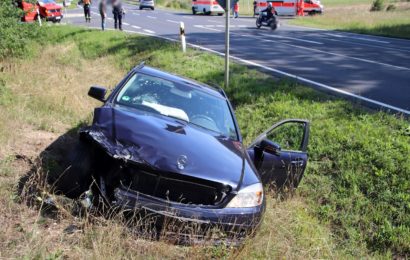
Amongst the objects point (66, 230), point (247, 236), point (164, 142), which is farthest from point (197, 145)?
point (66, 230)

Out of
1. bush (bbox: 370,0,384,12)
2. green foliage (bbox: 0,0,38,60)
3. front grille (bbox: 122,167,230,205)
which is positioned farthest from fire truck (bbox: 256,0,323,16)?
front grille (bbox: 122,167,230,205)

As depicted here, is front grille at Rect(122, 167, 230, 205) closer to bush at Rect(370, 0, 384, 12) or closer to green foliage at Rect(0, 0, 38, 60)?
green foliage at Rect(0, 0, 38, 60)

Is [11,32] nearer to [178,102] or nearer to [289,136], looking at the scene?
[289,136]

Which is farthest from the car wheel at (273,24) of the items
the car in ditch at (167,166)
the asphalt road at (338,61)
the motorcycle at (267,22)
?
the car in ditch at (167,166)

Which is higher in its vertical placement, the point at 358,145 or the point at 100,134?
the point at 100,134

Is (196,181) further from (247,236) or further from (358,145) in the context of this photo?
(358,145)

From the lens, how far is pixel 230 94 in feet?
32.7

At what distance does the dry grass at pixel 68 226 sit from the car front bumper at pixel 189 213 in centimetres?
15

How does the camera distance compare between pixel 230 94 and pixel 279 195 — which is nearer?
pixel 279 195

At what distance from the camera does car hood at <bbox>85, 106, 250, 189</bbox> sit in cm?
386

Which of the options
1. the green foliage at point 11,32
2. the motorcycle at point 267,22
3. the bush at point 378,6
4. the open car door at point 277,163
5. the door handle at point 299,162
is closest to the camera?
the open car door at point 277,163

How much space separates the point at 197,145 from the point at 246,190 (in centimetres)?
67

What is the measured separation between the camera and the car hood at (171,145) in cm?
386

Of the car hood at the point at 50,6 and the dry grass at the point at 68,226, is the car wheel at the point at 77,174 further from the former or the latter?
the car hood at the point at 50,6
